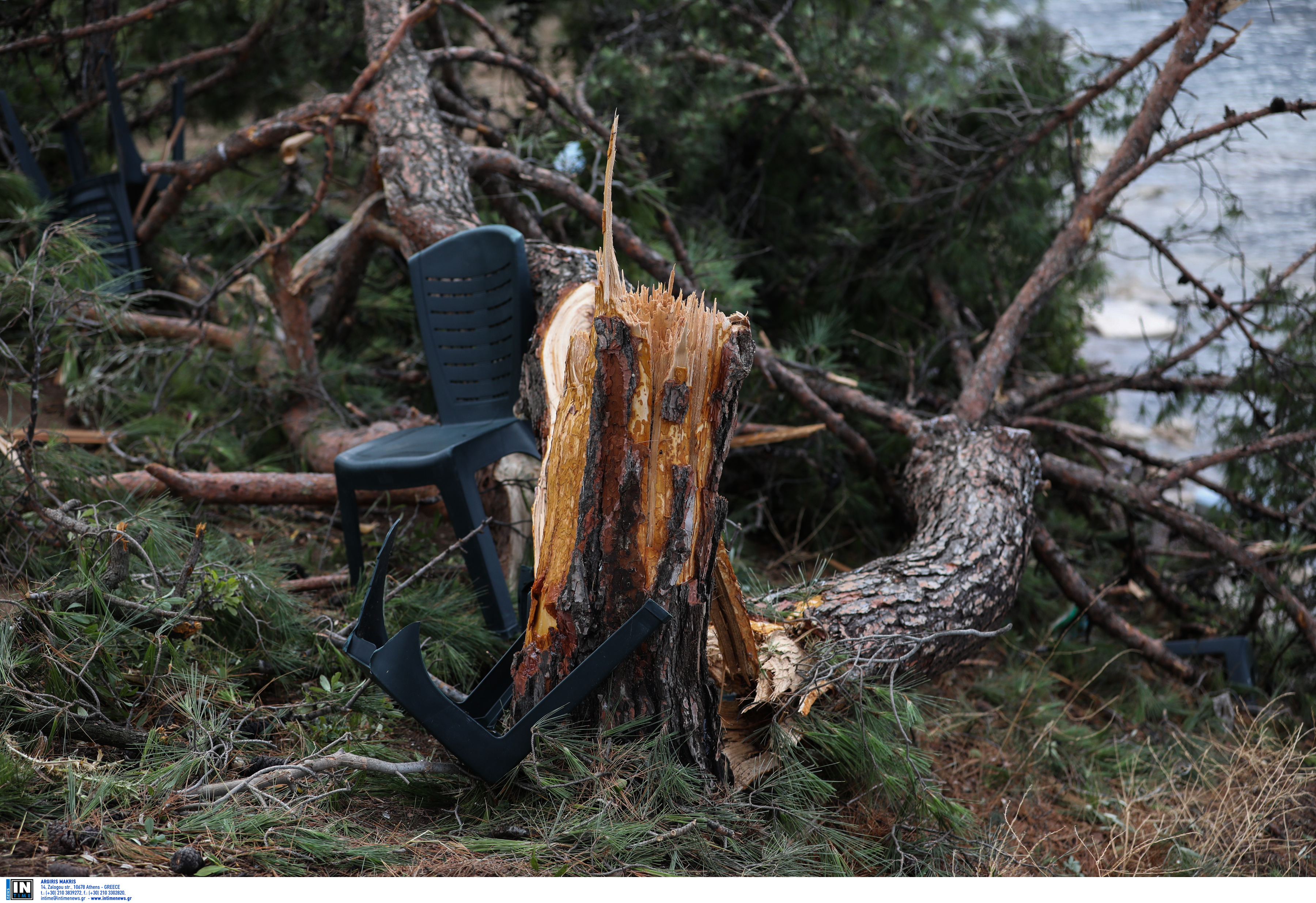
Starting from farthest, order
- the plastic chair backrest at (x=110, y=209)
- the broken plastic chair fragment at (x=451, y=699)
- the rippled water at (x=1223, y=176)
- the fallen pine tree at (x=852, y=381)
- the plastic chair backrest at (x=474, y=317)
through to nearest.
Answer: the plastic chair backrest at (x=110, y=209) → the rippled water at (x=1223, y=176) → the plastic chair backrest at (x=474, y=317) → the fallen pine tree at (x=852, y=381) → the broken plastic chair fragment at (x=451, y=699)

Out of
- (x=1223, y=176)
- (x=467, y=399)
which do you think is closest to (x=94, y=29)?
(x=467, y=399)

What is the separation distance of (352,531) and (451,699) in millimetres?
1030

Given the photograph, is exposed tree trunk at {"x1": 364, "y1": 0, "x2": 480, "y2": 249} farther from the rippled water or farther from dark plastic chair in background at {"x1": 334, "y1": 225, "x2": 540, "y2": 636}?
the rippled water

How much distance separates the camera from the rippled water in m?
3.18

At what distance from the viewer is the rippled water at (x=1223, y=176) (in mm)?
3182

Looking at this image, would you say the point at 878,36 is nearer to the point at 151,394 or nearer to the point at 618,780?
the point at 151,394

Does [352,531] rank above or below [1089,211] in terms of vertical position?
below

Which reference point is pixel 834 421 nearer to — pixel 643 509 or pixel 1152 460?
pixel 1152 460

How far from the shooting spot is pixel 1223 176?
14.4 ft

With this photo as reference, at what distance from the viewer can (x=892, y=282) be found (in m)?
3.76

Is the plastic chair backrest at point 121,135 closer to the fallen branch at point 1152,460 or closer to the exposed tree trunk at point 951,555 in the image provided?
the exposed tree trunk at point 951,555

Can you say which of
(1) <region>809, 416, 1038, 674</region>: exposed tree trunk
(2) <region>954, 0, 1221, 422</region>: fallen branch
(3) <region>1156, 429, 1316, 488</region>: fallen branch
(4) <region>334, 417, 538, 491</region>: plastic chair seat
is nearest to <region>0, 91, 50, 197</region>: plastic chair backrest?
(4) <region>334, 417, 538, 491</region>: plastic chair seat

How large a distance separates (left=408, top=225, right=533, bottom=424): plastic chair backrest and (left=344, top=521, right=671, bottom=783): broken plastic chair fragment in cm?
110

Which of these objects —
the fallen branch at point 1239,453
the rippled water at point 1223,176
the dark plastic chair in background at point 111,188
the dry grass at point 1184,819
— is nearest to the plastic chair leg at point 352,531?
the dry grass at point 1184,819
